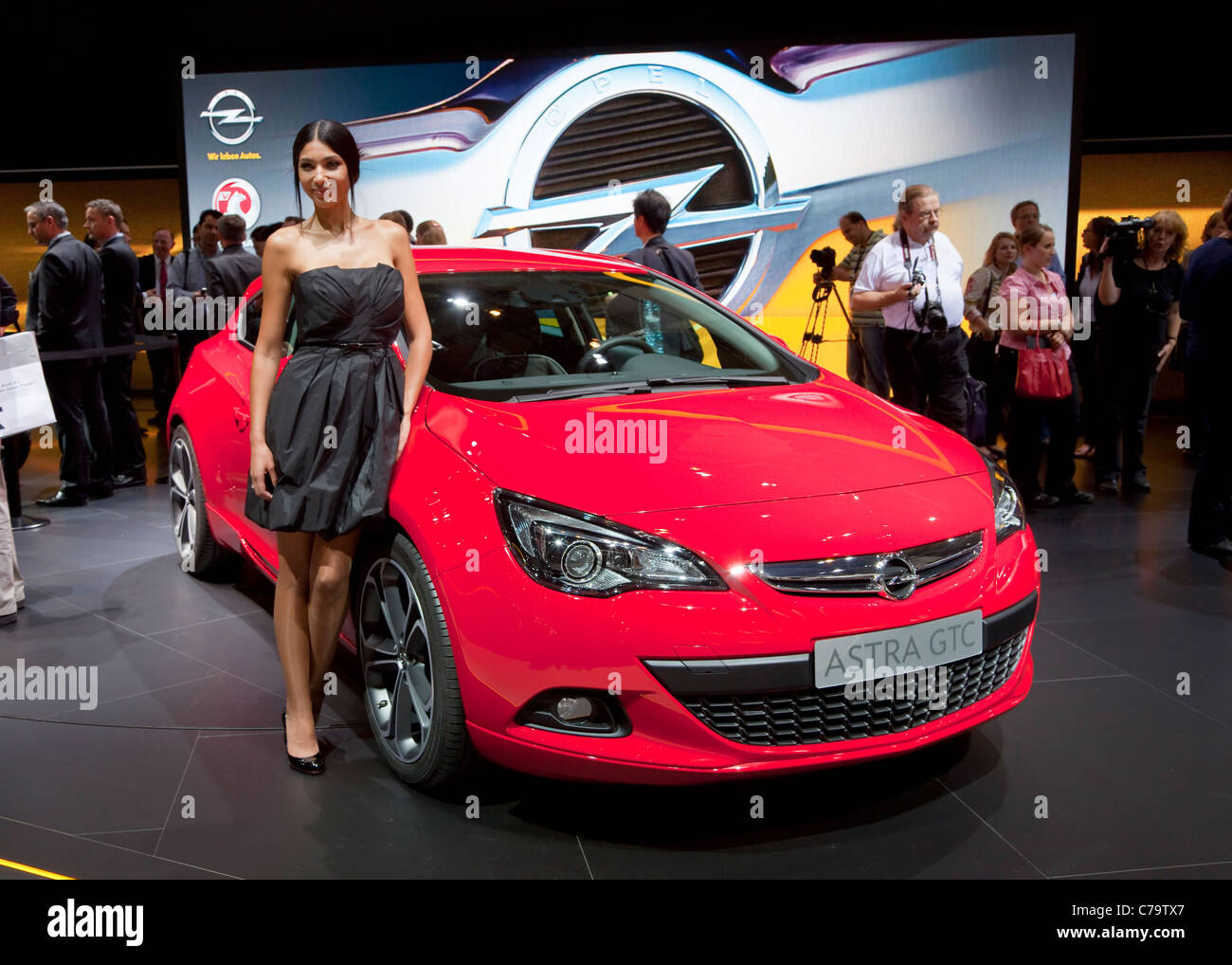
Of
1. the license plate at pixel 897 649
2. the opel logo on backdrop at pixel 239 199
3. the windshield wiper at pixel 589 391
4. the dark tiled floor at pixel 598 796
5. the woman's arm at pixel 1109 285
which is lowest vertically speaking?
the dark tiled floor at pixel 598 796

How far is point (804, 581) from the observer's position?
2146 millimetres

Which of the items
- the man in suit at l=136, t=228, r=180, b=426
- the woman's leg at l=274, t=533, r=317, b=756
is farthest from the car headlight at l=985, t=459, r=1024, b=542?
the man in suit at l=136, t=228, r=180, b=426

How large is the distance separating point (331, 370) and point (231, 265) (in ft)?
13.9

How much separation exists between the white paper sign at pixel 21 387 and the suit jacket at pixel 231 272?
209 centimetres

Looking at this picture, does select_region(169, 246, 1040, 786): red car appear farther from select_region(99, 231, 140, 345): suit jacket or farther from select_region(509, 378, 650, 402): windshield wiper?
select_region(99, 231, 140, 345): suit jacket

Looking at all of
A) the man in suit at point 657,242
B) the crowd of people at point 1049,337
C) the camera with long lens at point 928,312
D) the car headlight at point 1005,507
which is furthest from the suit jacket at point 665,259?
the car headlight at point 1005,507

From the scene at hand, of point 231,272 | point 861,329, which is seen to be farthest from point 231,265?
point 861,329

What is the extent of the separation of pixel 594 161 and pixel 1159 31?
4.20 metres

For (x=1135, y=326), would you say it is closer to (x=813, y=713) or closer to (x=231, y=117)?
(x=813, y=713)

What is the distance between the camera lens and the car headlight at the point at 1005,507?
98.6 inches

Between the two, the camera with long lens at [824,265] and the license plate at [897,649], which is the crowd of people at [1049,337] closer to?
the camera with long lens at [824,265]

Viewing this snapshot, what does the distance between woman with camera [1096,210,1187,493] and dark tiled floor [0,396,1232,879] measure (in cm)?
262

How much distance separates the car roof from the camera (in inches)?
126

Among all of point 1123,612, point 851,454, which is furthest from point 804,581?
point 1123,612
